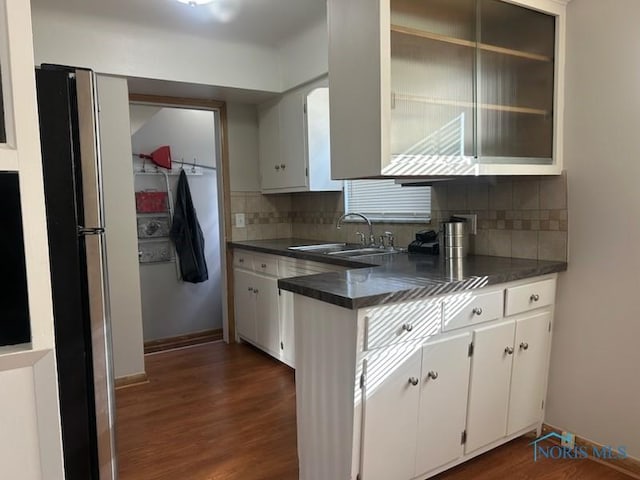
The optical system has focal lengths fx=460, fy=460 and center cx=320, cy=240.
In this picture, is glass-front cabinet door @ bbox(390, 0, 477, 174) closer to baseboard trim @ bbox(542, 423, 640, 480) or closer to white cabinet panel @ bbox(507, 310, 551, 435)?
white cabinet panel @ bbox(507, 310, 551, 435)

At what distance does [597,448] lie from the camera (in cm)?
215

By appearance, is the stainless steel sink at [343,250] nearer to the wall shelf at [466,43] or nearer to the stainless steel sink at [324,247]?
the stainless steel sink at [324,247]

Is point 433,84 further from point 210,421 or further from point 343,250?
point 210,421

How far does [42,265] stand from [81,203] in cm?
74

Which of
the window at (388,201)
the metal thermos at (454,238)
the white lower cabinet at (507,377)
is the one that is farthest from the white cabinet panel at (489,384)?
the window at (388,201)

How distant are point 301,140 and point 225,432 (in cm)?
211

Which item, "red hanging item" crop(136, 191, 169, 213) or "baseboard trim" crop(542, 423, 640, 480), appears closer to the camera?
"baseboard trim" crop(542, 423, 640, 480)

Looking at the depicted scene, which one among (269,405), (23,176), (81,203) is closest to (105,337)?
(81,203)

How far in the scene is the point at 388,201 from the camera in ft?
10.8

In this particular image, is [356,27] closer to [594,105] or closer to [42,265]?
[594,105]

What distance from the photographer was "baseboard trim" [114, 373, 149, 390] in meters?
3.14

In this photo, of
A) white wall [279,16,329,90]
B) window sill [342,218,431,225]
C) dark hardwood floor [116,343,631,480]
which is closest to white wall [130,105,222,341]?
dark hardwood floor [116,343,631,480]

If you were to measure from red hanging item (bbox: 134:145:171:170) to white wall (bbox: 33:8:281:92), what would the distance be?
1532 millimetres

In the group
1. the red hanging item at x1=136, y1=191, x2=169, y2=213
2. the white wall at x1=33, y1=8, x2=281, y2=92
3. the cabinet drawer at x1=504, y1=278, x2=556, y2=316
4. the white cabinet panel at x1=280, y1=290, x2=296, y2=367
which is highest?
the white wall at x1=33, y1=8, x2=281, y2=92
